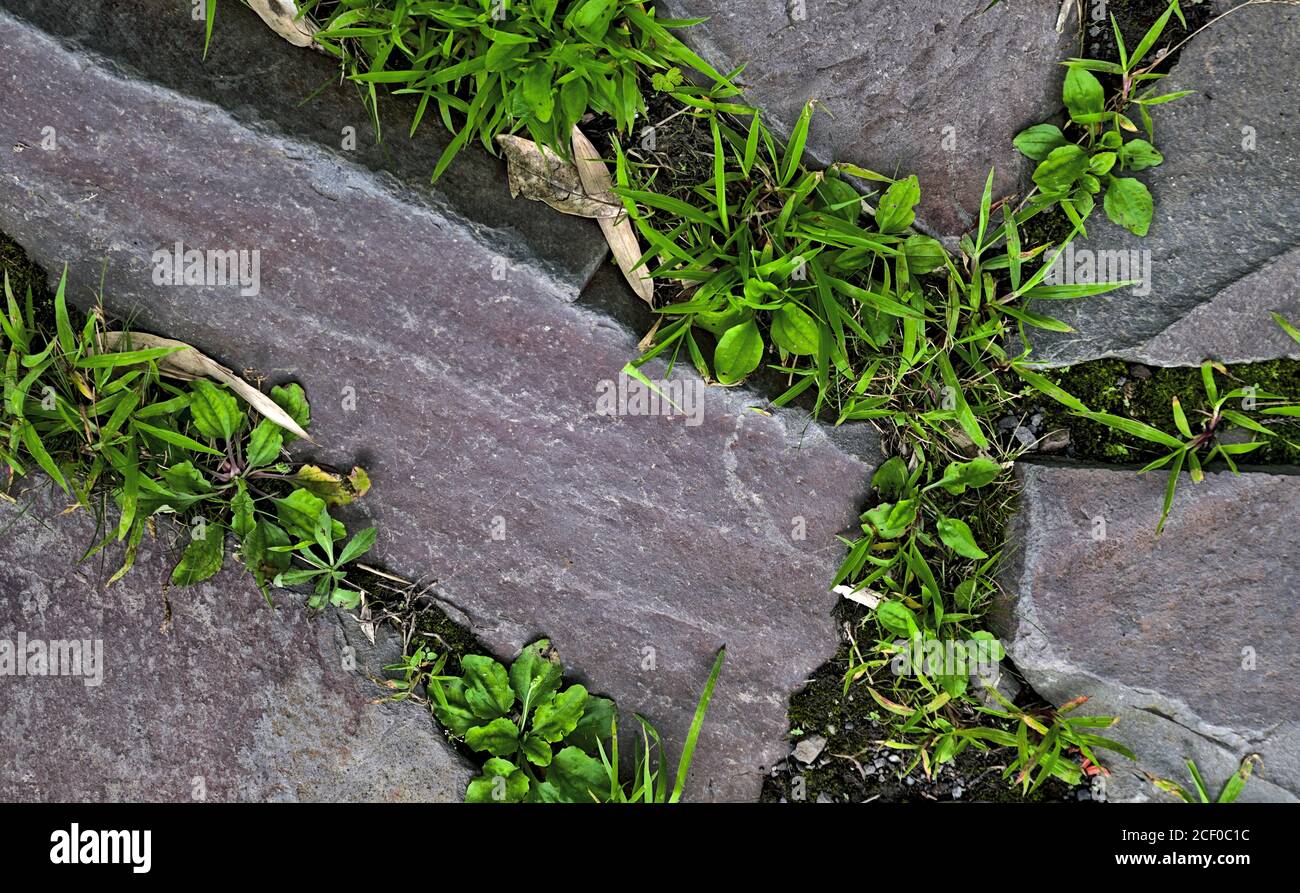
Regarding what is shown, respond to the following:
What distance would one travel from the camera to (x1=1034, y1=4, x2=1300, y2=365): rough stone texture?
2.25 meters

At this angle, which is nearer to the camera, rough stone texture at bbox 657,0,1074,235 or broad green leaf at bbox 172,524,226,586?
rough stone texture at bbox 657,0,1074,235

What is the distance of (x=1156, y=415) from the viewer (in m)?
2.37

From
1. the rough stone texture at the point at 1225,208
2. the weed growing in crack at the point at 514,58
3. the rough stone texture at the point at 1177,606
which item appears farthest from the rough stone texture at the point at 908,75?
the rough stone texture at the point at 1177,606

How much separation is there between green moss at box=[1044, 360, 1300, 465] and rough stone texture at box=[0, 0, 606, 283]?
4.38 ft

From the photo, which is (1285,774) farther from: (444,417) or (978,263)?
(444,417)

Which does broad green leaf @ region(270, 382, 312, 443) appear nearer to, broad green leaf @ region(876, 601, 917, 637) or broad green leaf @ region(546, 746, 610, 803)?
broad green leaf @ region(546, 746, 610, 803)

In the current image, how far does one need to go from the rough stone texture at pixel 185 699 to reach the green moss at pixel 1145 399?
75.4 inches

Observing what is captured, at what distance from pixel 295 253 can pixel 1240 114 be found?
2.43m

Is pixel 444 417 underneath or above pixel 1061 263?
underneath

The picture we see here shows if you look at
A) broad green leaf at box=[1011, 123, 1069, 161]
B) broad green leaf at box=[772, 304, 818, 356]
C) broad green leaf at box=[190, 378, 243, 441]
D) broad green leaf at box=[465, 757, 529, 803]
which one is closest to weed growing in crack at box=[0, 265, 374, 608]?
broad green leaf at box=[190, 378, 243, 441]

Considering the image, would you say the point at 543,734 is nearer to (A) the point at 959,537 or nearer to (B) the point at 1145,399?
(A) the point at 959,537

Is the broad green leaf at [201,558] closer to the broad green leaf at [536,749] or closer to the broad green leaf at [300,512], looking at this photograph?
the broad green leaf at [300,512]
